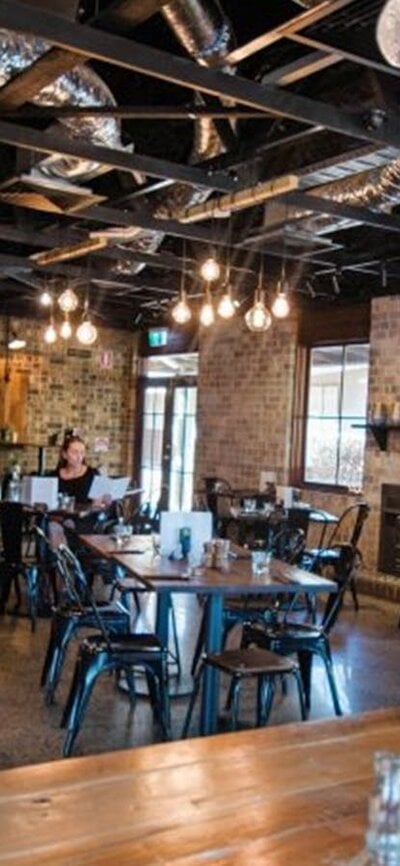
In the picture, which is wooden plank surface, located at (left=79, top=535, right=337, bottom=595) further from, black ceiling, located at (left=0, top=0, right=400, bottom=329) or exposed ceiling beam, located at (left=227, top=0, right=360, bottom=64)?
exposed ceiling beam, located at (left=227, top=0, right=360, bottom=64)

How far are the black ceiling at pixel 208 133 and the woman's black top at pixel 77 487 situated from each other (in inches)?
75.8

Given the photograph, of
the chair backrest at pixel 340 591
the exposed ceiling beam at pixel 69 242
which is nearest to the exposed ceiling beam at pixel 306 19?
the chair backrest at pixel 340 591

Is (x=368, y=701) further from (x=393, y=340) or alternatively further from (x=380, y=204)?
(x=393, y=340)

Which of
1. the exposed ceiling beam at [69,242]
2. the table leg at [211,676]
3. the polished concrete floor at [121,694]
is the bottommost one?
the polished concrete floor at [121,694]

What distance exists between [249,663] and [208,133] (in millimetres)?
2919

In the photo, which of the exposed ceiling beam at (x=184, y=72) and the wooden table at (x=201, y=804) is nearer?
the wooden table at (x=201, y=804)

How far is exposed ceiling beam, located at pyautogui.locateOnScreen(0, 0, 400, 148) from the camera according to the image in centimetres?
327

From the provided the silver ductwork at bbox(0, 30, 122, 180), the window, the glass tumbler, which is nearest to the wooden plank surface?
the silver ductwork at bbox(0, 30, 122, 180)

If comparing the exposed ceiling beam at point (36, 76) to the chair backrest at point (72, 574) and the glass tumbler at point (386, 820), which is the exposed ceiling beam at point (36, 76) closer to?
the chair backrest at point (72, 574)

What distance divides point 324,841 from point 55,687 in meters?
3.52

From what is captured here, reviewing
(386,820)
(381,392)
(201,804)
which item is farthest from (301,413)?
(386,820)

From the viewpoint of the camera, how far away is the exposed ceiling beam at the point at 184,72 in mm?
3268

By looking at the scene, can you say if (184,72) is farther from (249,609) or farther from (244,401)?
(244,401)

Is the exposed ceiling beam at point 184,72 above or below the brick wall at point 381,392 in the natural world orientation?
above
